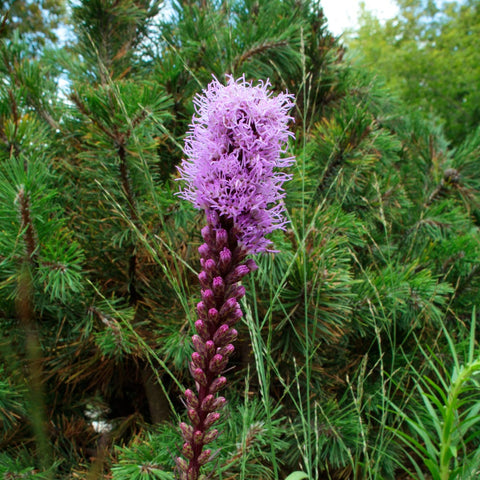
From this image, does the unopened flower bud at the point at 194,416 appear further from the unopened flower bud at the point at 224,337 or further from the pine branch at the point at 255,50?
the pine branch at the point at 255,50

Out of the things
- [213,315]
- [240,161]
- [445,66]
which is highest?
[445,66]

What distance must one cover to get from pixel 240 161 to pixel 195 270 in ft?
2.91

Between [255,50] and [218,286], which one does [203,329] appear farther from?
[255,50]

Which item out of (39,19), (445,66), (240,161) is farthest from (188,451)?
(39,19)

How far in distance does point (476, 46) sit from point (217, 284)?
1051cm

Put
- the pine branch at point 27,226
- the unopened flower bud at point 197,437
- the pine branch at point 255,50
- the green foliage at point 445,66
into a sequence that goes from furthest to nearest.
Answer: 1. the green foliage at point 445,66
2. the pine branch at point 255,50
3. the pine branch at point 27,226
4. the unopened flower bud at point 197,437

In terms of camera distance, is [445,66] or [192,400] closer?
[192,400]

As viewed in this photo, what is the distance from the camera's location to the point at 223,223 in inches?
30.9

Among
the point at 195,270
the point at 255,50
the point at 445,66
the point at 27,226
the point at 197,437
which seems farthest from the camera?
the point at 445,66

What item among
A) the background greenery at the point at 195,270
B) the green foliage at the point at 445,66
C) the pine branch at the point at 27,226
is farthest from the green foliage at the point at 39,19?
the pine branch at the point at 27,226

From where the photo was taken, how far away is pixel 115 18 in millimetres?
1837

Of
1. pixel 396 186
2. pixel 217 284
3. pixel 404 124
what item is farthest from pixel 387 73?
pixel 217 284

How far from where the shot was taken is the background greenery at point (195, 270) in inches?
46.2

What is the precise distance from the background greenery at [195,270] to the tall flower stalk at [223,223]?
0.17 meters
